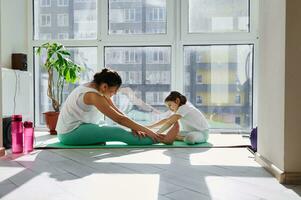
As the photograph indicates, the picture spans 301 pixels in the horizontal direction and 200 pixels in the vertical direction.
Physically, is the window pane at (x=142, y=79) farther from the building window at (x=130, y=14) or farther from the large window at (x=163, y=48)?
the building window at (x=130, y=14)

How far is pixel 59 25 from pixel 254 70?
7.51 feet

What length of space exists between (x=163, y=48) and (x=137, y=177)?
7.87 feet

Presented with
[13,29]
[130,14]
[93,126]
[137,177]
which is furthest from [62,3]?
[137,177]

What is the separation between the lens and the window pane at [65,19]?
13.2 feet

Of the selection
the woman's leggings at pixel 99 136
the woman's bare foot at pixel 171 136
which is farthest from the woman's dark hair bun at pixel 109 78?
the woman's bare foot at pixel 171 136

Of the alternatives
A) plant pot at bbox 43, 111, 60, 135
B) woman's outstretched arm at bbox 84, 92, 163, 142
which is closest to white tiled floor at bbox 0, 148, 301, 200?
woman's outstretched arm at bbox 84, 92, 163, 142

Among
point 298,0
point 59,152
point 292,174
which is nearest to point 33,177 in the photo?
point 59,152

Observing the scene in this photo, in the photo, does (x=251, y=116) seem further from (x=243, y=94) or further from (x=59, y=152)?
(x=59, y=152)

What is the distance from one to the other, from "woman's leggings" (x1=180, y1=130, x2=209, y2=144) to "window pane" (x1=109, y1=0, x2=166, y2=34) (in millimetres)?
1422

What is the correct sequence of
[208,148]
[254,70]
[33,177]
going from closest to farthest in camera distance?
[33,177]
[208,148]
[254,70]

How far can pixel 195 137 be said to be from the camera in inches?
115

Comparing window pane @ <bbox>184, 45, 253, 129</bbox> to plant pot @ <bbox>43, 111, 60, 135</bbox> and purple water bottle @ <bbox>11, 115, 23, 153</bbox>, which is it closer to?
plant pot @ <bbox>43, 111, 60, 135</bbox>

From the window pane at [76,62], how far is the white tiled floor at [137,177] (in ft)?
5.35

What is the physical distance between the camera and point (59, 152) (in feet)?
8.36
